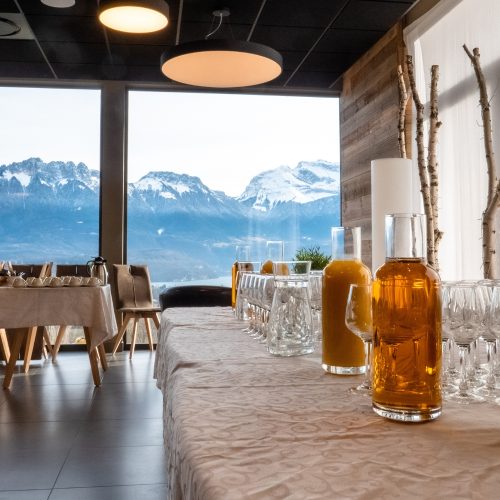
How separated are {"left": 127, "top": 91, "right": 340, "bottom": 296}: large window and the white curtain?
230cm

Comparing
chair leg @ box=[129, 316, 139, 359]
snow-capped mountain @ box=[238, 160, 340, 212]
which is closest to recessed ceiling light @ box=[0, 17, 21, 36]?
chair leg @ box=[129, 316, 139, 359]

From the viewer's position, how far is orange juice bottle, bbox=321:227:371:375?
1.01m

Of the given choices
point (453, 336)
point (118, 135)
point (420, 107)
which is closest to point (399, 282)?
point (453, 336)

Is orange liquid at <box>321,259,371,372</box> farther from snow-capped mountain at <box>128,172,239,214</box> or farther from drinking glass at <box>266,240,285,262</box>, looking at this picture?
snow-capped mountain at <box>128,172,239,214</box>

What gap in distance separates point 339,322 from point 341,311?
2 cm

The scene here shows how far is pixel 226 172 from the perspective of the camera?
22.0 ft

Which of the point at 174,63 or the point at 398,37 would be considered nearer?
the point at 174,63

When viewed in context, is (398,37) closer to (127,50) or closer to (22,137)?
(127,50)

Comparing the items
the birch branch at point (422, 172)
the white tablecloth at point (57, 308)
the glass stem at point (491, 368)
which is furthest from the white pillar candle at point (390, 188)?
the glass stem at point (491, 368)

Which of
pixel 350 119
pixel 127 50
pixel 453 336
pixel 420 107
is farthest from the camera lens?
pixel 350 119

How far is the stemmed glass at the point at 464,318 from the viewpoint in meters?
0.81

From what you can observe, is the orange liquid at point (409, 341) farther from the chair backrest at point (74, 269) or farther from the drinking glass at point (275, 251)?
the chair backrest at point (74, 269)

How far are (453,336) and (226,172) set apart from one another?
5992 millimetres

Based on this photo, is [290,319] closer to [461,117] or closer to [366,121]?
[461,117]
